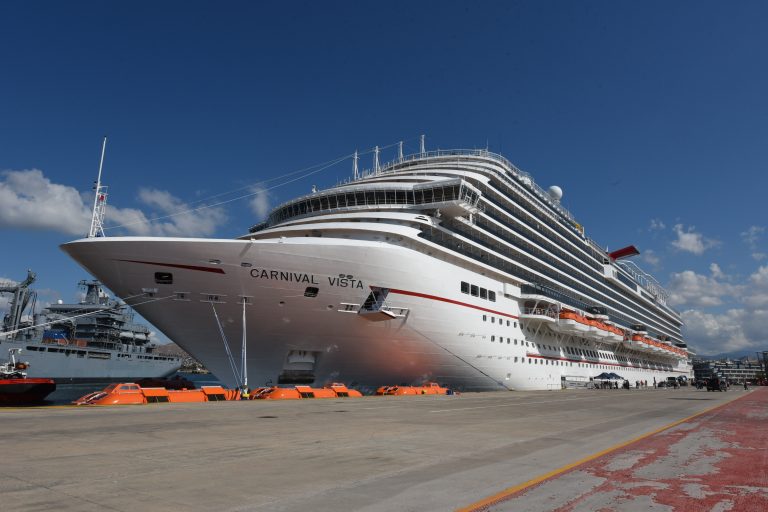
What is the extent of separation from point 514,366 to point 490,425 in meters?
20.9

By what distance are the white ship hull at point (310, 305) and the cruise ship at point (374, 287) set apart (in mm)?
58

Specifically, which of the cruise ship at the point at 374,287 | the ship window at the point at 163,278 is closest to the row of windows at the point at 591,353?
the cruise ship at the point at 374,287

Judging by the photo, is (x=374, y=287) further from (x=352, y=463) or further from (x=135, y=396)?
(x=352, y=463)

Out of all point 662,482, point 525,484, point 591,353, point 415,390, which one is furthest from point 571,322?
point 525,484

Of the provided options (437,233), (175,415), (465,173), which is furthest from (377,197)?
(175,415)

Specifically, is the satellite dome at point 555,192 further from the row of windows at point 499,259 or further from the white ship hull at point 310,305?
the white ship hull at point 310,305

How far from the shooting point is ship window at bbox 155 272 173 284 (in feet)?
66.9

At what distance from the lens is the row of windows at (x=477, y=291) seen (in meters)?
27.3

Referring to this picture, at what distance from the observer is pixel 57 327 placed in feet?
254

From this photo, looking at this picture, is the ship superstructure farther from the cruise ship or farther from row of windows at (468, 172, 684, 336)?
row of windows at (468, 172, 684, 336)

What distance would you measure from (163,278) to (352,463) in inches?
633

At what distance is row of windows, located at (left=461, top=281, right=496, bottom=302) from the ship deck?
565 inches

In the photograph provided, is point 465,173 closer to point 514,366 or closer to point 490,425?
point 514,366

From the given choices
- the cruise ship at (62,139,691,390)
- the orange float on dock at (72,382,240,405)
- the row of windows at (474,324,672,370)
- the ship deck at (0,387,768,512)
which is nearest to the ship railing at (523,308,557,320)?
the cruise ship at (62,139,691,390)
